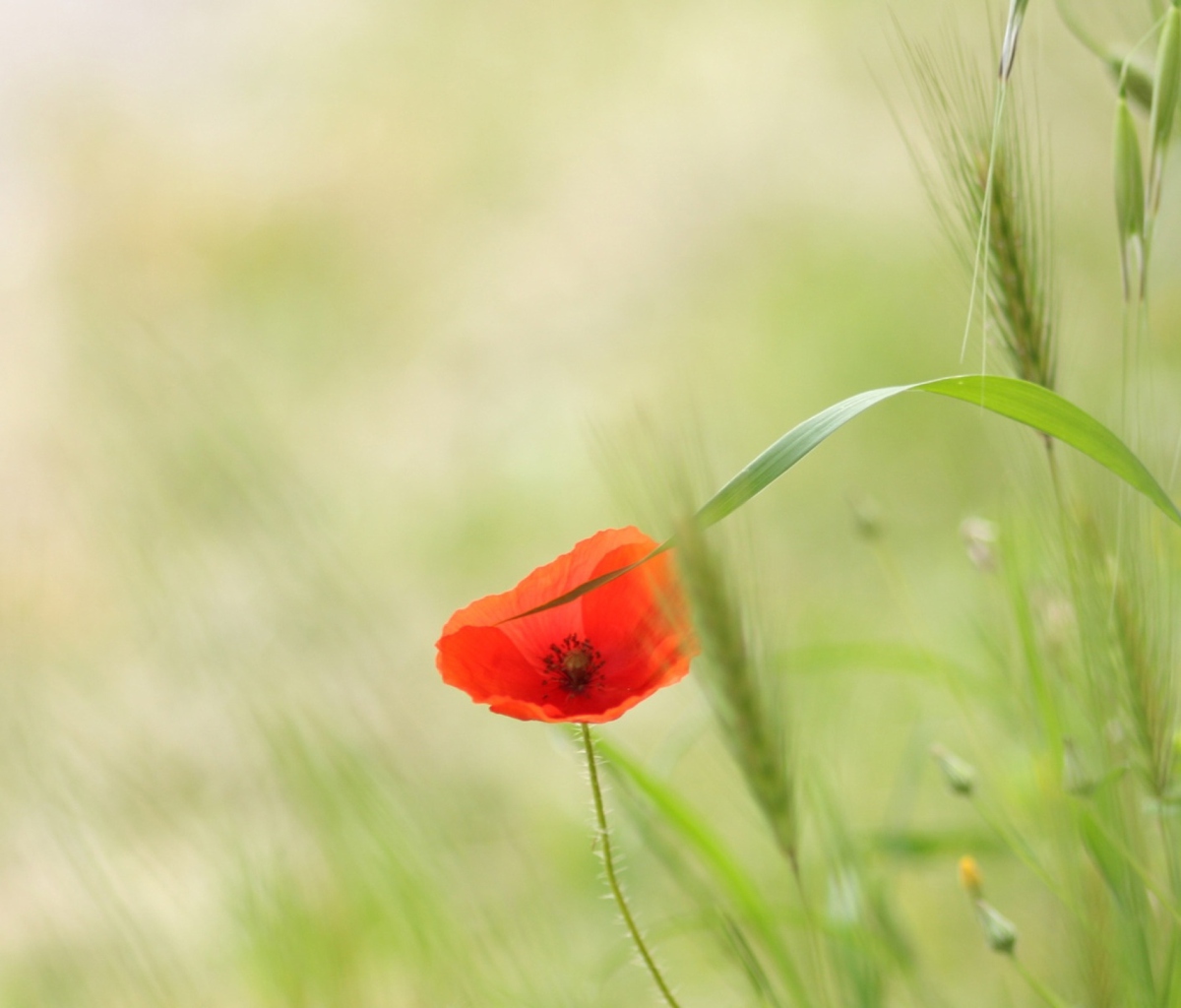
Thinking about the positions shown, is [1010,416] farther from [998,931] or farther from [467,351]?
[467,351]

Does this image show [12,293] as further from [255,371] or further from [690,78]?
[690,78]

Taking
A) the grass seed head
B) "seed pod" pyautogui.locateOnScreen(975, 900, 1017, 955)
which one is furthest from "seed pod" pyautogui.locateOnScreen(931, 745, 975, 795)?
the grass seed head

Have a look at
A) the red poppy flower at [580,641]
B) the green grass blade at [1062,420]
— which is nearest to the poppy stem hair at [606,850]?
the red poppy flower at [580,641]

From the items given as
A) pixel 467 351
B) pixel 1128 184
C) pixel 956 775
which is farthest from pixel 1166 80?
pixel 467 351

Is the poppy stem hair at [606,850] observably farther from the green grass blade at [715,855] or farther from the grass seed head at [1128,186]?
the grass seed head at [1128,186]

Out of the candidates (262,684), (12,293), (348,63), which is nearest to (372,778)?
(262,684)

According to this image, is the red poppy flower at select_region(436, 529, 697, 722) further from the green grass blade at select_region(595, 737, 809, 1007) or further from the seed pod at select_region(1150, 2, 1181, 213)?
the seed pod at select_region(1150, 2, 1181, 213)
